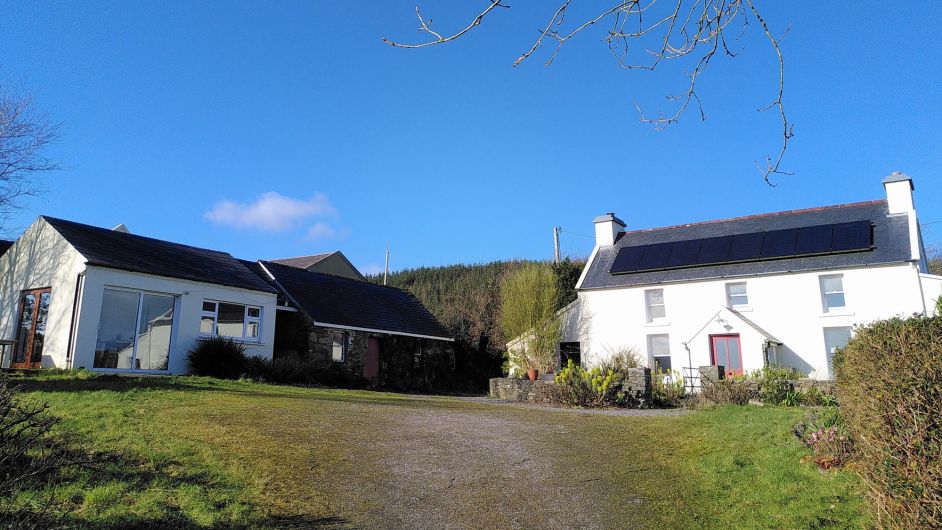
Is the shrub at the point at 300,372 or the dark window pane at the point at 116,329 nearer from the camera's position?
the dark window pane at the point at 116,329

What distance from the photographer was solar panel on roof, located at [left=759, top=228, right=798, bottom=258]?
2431 cm

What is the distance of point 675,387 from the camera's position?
1628 centimetres

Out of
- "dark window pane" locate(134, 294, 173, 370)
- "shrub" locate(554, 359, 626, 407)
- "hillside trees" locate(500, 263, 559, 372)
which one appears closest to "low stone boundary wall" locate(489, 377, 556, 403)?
"shrub" locate(554, 359, 626, 407)

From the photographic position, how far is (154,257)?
65.8 ft

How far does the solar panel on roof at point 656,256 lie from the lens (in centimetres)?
2700

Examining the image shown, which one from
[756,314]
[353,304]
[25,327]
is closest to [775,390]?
[756,314]

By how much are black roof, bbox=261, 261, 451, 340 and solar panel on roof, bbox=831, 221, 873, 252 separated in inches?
676

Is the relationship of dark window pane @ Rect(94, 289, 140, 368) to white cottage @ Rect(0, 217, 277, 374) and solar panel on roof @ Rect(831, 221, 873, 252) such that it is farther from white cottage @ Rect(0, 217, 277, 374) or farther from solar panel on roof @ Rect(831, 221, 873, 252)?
solar panel on roof @ Rect(831, 221, 873, 252)

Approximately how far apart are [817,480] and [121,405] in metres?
10.2

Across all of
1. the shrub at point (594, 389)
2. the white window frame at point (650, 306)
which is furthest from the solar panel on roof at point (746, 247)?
the shrub at point (594, 389)

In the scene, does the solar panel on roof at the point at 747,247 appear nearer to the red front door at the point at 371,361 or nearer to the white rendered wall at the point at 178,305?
the red front door at the point at 371,361

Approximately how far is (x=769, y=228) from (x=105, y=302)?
84.1 feet

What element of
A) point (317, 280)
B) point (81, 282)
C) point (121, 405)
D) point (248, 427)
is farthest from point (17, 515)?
point (317, 280)

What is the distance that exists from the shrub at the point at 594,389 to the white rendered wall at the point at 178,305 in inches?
452
